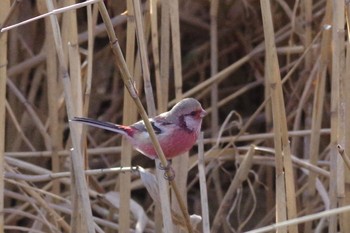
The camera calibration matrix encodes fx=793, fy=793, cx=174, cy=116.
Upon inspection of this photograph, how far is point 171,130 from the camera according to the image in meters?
2.22

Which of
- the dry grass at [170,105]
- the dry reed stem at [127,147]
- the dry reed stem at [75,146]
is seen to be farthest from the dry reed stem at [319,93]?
the dry reed stem at [75,146]

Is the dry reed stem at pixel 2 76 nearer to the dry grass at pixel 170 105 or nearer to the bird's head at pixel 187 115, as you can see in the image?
the dry grass at pixel 170 105

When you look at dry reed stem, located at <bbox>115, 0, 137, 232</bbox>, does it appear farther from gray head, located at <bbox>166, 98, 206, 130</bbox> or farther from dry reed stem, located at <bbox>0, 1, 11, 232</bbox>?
dry reed stem, located at <bbox>0, 1, 11, 232</bbox>

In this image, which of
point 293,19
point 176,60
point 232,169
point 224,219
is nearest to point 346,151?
point 176,60

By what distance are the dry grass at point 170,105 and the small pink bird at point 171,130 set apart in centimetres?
7

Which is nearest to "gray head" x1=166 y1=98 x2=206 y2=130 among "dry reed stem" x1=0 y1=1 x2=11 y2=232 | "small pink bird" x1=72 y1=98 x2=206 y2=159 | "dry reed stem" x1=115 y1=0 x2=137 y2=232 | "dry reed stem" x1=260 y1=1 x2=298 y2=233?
"small pink bird" x1=72 y1=98 x2=206 y2=159

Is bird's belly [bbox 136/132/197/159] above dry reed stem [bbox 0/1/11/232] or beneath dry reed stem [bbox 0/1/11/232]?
beneath

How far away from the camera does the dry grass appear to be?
195 centimetres

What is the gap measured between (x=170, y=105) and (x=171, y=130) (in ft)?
2.52

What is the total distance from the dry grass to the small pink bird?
7 cm

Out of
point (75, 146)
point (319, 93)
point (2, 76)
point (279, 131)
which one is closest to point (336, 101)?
point (319, 93)

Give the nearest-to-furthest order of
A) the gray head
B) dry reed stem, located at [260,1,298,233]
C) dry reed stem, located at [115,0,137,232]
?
dry reed stem, located at [260,1,298,233], dry reed stem, located at [115,0,137,232], the gray head

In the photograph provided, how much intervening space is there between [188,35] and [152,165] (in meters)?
0.64

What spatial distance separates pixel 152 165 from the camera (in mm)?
3428
